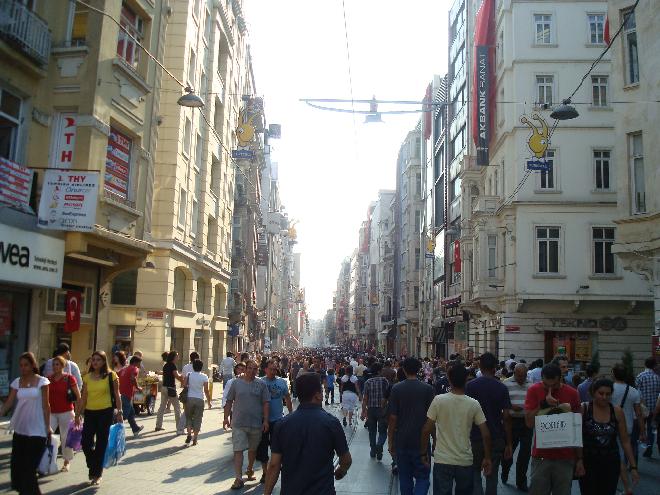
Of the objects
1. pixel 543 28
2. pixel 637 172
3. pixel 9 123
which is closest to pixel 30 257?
pixel 9 123

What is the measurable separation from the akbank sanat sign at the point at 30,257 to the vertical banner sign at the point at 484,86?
2442 cm

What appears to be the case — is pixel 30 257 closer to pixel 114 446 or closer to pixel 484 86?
pixel 114 446

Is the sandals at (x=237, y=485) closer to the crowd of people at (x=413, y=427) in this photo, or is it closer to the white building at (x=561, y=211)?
the crowd of people at (x=413, y=427)

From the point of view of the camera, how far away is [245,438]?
9.75 meters

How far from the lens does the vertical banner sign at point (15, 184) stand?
12859mm

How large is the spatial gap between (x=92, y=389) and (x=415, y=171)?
6021 cm

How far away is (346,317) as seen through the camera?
173750 mm

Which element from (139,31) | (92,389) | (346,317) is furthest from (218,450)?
(346,317)

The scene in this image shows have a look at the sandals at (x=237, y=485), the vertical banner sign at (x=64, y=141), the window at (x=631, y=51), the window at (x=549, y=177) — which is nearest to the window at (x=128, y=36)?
the vertical banner sign at (x=64, y=141)

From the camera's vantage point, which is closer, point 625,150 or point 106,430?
point 106,430

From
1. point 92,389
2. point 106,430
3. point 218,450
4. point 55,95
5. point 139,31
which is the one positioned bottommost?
point 218,450

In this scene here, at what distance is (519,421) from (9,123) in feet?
38.1

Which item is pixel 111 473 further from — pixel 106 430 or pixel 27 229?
pixel 27 229

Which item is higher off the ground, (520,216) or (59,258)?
(520,216)
